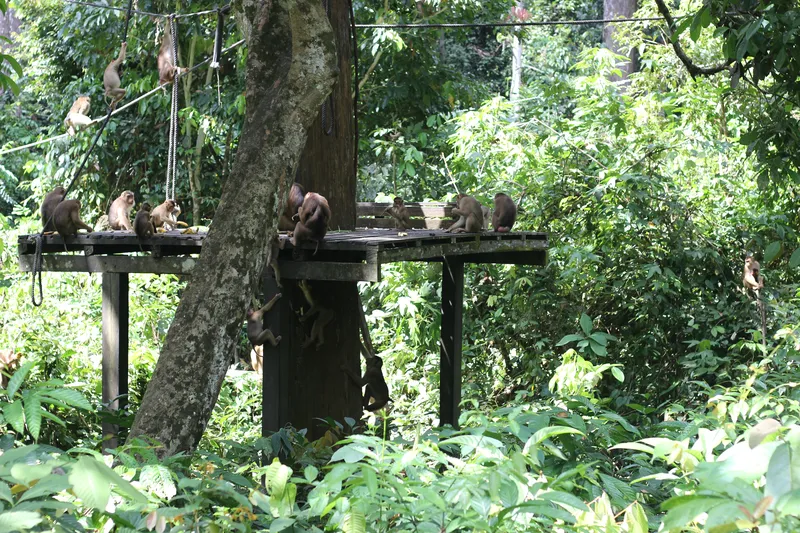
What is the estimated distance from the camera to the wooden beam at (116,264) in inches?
198

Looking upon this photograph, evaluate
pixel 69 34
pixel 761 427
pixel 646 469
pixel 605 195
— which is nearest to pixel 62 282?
pixel 69 34

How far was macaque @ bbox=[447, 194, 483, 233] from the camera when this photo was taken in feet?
17.3

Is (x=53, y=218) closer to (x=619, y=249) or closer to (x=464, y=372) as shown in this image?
(x=464, y=372)

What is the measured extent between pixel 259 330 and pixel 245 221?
1706 mm

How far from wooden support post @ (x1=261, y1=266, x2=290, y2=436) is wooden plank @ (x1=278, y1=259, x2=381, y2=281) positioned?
0.44 ft

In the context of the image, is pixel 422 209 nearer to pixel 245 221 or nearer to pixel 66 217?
pixel 66 217

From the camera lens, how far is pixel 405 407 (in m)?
8.39

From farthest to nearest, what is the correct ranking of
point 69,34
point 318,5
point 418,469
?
point 69,34
point 318,5
point 418,469

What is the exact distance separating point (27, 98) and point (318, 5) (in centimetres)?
1453

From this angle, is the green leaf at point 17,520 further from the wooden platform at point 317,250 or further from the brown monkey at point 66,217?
the brown monkey at point 66,217

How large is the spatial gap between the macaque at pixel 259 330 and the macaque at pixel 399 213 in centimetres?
128

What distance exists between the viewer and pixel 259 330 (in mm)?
4770

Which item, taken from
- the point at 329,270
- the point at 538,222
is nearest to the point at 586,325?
the point at 329,270


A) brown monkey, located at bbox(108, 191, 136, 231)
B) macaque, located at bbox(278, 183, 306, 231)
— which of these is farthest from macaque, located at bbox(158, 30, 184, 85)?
macaque, located at bbox(278, 183, 306, 231)
